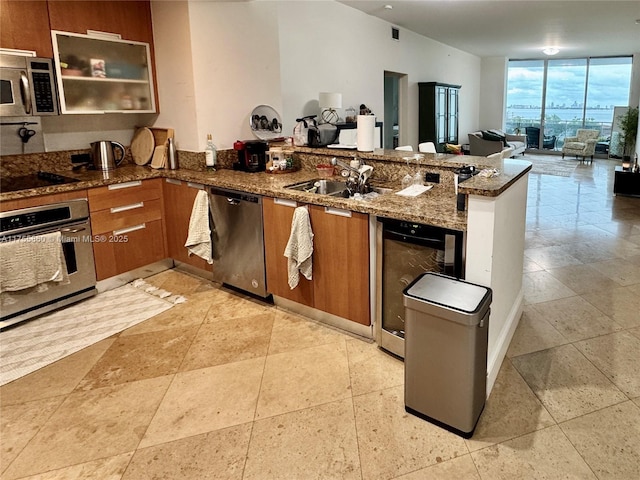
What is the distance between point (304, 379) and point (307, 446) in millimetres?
503

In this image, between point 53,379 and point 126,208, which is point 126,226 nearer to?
point 126,208

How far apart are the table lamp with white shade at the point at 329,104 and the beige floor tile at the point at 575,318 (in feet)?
10.4

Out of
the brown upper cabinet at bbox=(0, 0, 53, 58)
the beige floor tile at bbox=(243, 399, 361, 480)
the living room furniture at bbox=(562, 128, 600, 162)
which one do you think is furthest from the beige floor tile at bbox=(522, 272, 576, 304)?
the living room furniture at bbox=(562, 128, 600, 162)

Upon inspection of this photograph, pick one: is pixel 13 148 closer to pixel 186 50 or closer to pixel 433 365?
pixel 186 50

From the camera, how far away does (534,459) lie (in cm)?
185

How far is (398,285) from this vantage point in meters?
2.51

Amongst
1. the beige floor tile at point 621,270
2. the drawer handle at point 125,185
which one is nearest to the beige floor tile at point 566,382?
the beige floor tile at point 621,270

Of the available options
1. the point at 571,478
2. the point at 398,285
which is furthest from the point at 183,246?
the point at 571,478

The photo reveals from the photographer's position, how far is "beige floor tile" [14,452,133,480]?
1.83m

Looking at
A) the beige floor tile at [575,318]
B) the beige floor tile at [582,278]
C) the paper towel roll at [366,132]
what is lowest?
the beige floor tile at [575,318]

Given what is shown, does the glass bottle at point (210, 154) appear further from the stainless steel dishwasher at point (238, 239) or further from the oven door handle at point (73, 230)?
the oven door handle at point (73, 230)

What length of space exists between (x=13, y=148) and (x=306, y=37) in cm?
338

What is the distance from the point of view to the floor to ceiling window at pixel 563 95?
38.7 feet

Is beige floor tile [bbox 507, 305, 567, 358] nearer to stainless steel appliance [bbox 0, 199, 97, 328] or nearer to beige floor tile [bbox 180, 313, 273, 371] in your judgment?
beige floor tile [bbox 180, 313, 273, 371]
